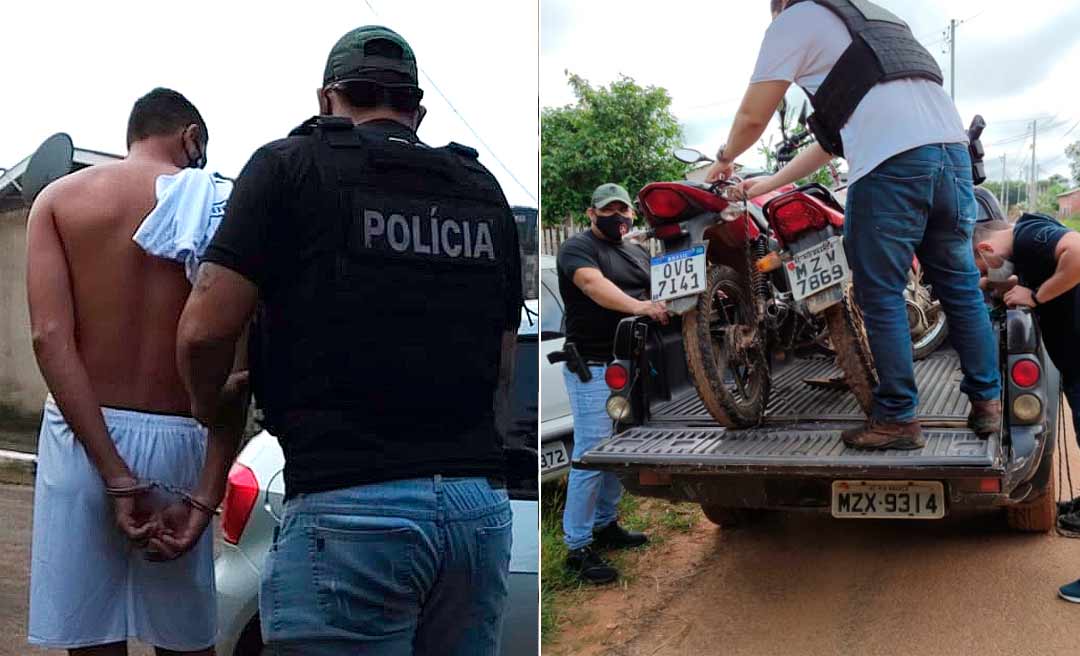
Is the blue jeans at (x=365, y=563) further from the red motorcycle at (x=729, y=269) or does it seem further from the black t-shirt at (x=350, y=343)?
the red motorcycle at (x=729, y=269)

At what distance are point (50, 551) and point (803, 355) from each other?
2622 mm

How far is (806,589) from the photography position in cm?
301

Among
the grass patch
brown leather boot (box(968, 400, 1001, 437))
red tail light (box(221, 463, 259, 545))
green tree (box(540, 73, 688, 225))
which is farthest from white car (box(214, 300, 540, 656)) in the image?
brown leather boot (box(968, 400, 1001, 437))

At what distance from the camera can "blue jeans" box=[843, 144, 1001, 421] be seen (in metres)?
2.44

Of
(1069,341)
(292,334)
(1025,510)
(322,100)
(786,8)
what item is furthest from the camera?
(1025,510)

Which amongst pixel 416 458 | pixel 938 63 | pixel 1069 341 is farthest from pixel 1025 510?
pixel 416 458

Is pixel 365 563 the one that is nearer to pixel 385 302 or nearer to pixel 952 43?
pixel 385 302

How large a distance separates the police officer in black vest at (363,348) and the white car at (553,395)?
63.5 inches

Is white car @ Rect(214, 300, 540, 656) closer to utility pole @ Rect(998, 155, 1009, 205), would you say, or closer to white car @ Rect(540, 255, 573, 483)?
white car @ Rect(540, 255, 573, 483)

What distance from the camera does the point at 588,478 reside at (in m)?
3.10

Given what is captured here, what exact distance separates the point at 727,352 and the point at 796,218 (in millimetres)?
480

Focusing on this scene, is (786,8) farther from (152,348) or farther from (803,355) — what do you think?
(152,348)

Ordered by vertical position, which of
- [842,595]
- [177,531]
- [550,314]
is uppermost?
[550,314]

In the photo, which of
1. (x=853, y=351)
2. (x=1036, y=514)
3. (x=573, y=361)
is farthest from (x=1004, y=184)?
(x=573, y=361)
